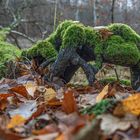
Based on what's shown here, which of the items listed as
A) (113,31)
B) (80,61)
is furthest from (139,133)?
(113,31)

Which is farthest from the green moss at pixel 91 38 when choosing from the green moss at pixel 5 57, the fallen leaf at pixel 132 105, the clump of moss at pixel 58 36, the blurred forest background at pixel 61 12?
the blurred forest background at pixel 61 12

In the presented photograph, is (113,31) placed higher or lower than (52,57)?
higher

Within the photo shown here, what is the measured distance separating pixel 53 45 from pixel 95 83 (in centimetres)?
71

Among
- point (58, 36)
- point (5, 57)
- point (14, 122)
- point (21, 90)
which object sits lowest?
point (5, 57)

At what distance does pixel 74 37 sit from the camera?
329 centimetres

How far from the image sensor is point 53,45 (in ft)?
12.5

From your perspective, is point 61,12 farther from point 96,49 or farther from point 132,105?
point 132,105

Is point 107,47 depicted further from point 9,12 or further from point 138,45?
point 9,12

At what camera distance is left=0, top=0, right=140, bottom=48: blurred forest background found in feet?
48.1

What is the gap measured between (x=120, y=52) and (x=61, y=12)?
11978 mm

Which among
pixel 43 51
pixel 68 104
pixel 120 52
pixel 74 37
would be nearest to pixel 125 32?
pixel 120 52

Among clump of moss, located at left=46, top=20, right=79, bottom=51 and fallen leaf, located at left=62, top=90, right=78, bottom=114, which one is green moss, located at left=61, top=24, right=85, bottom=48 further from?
fallen leaf, located at left=62, top=90, right=78, bottom=114

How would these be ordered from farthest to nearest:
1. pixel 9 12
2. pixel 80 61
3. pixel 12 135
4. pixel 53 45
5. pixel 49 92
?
1. pixel 9 12
2. pixel 53 45
3. pixel 80 61
4. pixel 49 92
5. pixel 12 135

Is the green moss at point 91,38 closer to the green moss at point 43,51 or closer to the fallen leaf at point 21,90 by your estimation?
the green moss at point 43,51
